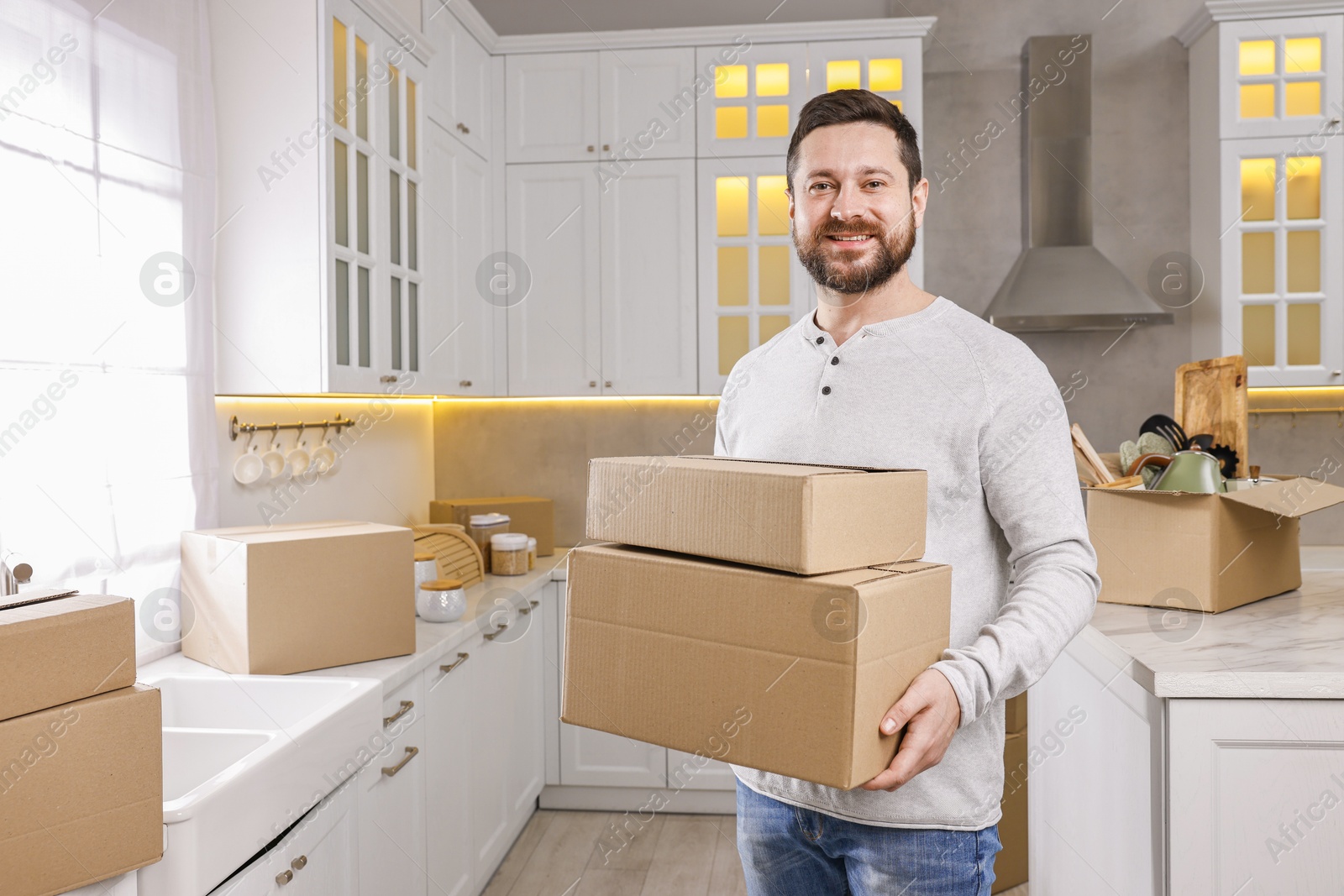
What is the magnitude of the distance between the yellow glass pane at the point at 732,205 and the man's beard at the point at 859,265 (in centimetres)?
207

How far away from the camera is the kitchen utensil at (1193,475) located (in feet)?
5.60

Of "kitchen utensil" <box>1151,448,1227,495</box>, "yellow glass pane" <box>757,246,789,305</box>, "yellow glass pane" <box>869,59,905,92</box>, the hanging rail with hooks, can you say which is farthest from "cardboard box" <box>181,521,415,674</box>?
"yellow glass pane" <box>869,59,905,92</box>

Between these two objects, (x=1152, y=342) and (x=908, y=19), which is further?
(x=1152, y=342)

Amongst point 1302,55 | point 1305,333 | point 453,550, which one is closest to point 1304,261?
point 1305,333

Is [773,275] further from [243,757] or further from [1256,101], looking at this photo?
[243,757]

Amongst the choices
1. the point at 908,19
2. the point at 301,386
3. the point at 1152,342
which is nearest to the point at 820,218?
the point at 301,386

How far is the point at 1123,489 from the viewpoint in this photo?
1.78 metres

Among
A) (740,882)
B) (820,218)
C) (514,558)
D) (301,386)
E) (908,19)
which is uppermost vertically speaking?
(908,19)

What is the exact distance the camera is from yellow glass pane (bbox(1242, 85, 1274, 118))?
302 cm

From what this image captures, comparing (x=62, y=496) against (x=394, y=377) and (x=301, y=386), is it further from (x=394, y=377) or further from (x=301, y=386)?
(x=394, y=377)

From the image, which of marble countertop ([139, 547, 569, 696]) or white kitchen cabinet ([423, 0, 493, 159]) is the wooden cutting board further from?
white kitchen cabinet ([423, 0, 493, 159])

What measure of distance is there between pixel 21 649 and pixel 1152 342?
340 cm

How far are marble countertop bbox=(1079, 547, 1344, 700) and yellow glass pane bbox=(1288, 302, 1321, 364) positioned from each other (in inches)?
54.6

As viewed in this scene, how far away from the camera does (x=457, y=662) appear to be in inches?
88.7
